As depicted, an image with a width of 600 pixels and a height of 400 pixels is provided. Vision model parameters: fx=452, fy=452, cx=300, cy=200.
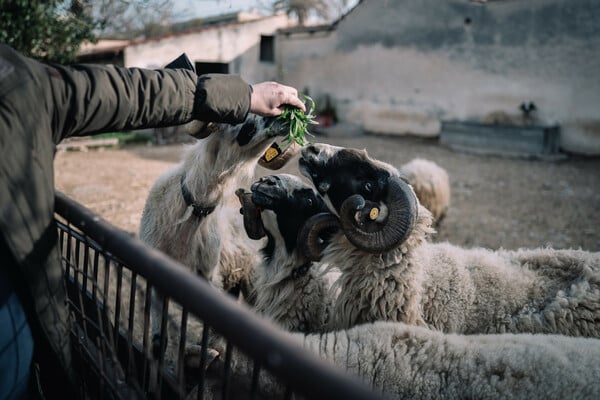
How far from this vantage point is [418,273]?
2908 mm

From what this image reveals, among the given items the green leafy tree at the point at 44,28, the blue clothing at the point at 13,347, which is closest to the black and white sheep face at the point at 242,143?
the blue clothing at the point at 13,347

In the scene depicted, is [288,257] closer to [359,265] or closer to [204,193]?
[359,265]

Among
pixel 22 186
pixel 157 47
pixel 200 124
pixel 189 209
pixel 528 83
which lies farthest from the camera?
pixel 157 47

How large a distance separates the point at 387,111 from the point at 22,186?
17.5m

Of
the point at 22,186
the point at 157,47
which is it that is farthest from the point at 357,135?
the point at 22,186

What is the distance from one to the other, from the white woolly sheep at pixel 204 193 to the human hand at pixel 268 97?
1.82ft

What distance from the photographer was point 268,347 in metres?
0.89

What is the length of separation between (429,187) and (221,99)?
5.10 metres

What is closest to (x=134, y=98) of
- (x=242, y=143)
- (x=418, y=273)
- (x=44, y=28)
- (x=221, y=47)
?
(x=242, y=143)

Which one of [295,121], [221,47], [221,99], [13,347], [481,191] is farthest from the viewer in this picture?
[221,47]

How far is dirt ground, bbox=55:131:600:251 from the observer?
6852 millimetres

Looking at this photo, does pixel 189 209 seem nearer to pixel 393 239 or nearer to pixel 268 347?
pixel 393 239

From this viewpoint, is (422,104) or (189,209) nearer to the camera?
(189,209)

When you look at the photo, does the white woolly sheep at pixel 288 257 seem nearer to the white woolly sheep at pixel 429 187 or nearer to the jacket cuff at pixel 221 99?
the jacket cuff at pixel 221 99
